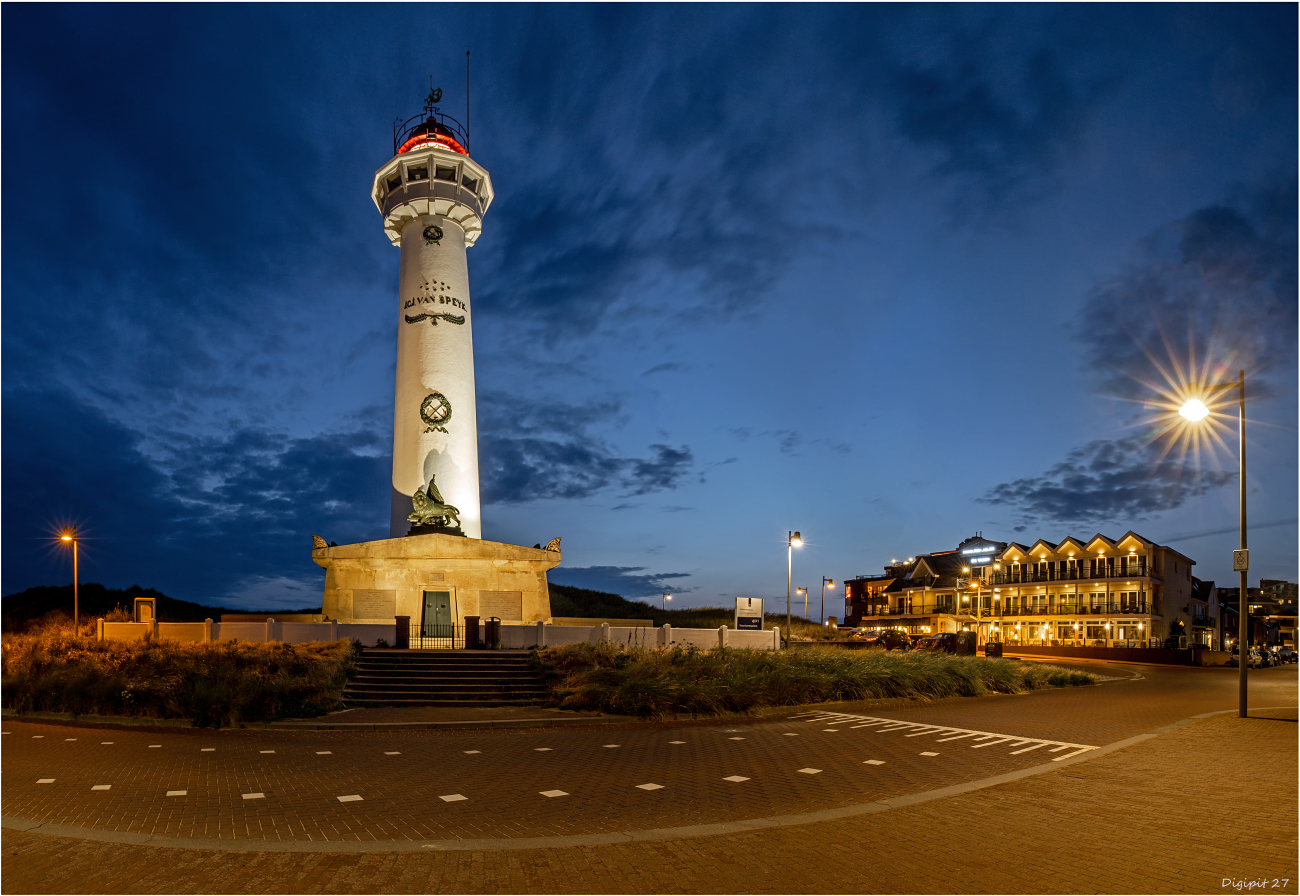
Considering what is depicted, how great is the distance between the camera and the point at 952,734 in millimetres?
14742

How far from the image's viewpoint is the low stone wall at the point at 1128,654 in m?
45.2

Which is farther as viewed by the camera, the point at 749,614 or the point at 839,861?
the point at 749,614

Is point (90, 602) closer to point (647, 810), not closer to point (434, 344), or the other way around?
point (434, 344)

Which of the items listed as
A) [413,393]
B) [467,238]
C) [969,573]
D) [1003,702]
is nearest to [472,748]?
[1003,702]

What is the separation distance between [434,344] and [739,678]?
A: 2635 cm

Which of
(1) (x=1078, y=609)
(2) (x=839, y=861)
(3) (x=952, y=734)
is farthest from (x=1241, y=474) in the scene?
(1) (x=1078, y=609)

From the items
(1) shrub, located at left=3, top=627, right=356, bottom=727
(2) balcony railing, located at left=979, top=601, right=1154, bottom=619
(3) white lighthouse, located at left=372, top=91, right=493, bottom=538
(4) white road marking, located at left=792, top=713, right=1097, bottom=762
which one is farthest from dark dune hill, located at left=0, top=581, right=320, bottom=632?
(2) balcony railing, located at left=979, top=601, right=1154, bottom=619

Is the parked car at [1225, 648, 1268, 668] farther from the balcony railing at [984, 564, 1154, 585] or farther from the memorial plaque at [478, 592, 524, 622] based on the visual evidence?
the memorial plaque at [478, 592, 524, 622]

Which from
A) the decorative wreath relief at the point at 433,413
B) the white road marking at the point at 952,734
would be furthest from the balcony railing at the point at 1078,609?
the white road marking at the point at 952,734

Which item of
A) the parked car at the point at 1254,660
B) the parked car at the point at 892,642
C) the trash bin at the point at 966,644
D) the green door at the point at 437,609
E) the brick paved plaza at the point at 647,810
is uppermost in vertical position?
the brick paved plaza at the point at 647,810

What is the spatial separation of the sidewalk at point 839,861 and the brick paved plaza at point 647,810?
0.03 m

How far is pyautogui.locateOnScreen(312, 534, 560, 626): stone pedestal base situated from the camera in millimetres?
32438

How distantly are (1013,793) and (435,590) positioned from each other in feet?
87.5

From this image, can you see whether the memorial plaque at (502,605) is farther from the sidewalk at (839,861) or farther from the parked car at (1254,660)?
the parked car at (1254,660)
